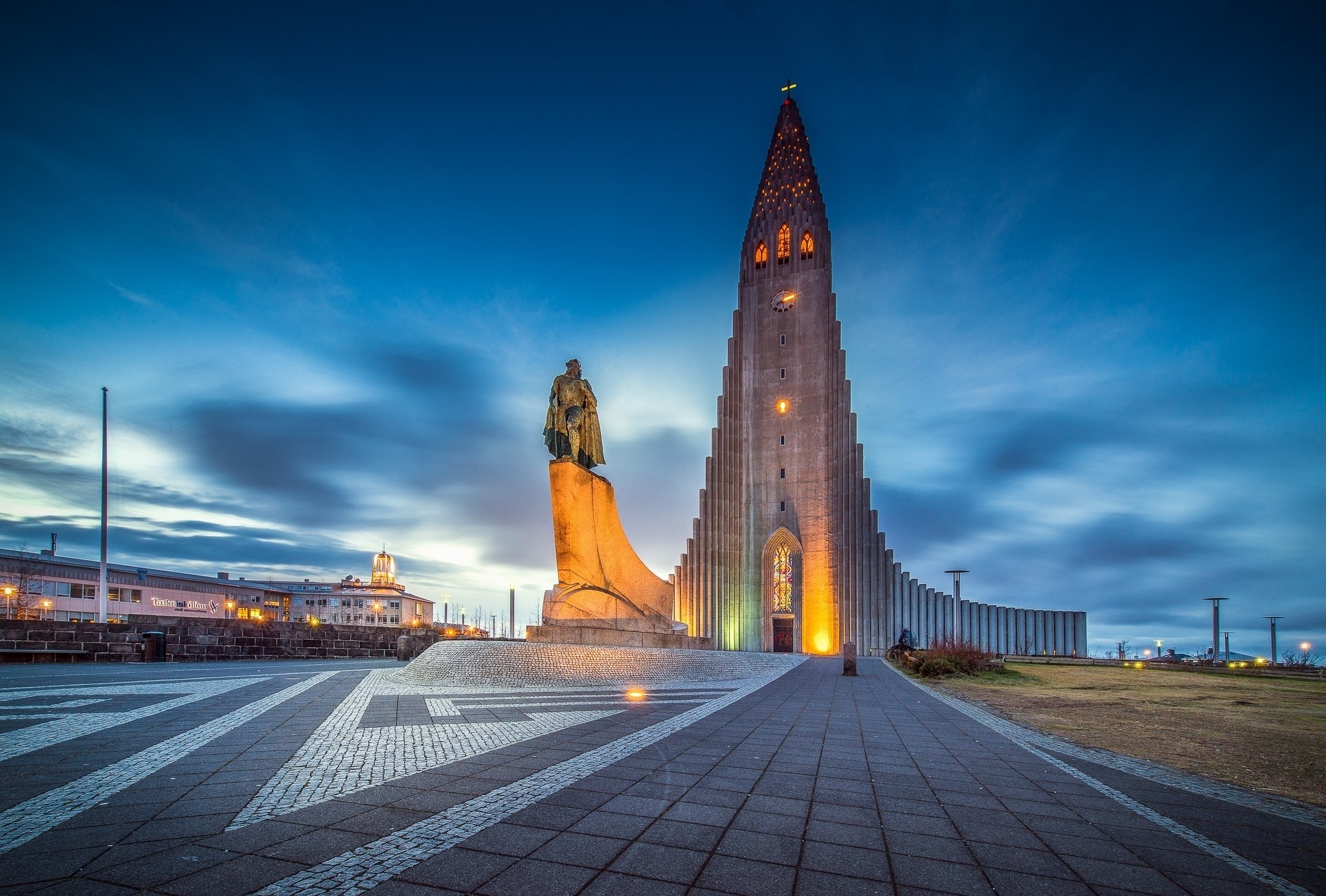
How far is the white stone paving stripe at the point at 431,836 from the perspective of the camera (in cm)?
272

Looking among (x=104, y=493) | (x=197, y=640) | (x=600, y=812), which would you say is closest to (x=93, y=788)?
(x=600, y=812)

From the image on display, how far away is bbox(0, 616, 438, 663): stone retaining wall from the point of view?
15.4m

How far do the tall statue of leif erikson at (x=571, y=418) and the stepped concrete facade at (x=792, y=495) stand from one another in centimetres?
2551

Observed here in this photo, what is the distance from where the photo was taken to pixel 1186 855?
3320mm

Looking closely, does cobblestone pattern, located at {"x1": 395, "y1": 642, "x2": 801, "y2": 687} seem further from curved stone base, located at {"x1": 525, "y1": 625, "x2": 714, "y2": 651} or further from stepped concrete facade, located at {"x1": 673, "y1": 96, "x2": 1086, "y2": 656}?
stepped concrete facade, located at {"x1": 673, "y1": 96, "x2": 1086, "y2": 656}

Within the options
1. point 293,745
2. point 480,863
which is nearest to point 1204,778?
point 480,863

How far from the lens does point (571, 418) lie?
1558 cm

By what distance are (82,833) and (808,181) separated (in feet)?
150

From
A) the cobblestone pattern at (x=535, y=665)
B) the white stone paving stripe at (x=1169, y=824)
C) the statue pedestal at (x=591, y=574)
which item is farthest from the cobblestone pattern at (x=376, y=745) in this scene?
the statue pedestal at (x=591, y=574)

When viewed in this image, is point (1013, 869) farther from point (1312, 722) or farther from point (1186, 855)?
point (1312, 722)

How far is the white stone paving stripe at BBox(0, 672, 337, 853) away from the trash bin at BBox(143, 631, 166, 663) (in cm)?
1305

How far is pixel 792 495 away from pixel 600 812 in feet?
124

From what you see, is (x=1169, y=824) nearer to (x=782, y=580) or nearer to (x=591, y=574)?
(x=591, y=574)

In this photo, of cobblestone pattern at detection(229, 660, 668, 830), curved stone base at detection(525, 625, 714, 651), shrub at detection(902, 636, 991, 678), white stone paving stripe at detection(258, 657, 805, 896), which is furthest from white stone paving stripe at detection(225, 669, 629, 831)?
shrub at detection(902, 636, 991, 678)
